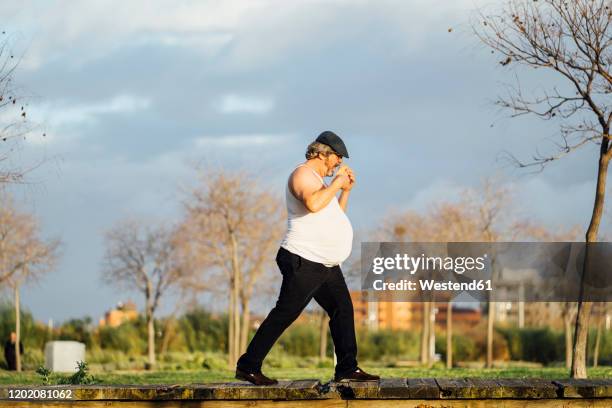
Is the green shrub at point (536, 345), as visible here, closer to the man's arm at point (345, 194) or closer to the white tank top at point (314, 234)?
the man's arm at point (345, 194)

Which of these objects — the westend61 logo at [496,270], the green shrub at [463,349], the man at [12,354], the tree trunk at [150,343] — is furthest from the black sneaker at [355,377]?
the green shrub at [463,349]

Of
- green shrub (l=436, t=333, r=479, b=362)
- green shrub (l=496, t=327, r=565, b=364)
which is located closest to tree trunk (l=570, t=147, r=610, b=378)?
green shrub (l=496, t=327, r=565, b=364)

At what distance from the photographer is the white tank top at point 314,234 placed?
26.6 feet

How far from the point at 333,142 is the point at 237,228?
2878 cm

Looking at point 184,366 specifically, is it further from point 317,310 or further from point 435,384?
point 435,384

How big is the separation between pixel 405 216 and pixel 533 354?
23.7 feet

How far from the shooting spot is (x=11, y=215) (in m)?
37.6

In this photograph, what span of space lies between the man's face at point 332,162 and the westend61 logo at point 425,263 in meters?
13.9

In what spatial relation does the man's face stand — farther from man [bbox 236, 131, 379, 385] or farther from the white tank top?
the white tank top

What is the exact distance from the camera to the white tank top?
8117mm

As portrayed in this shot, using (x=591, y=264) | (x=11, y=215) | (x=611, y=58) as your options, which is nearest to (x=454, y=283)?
(x=591, y=264)

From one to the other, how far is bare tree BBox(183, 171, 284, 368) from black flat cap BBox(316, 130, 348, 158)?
1071 inches

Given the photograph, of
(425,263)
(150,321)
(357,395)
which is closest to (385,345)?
(150,321)

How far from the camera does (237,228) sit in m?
37.0
